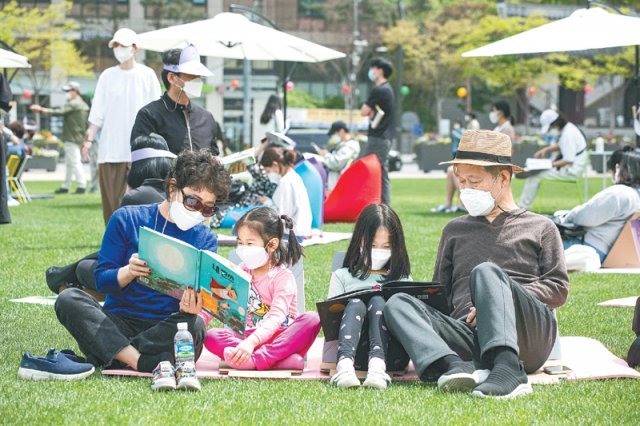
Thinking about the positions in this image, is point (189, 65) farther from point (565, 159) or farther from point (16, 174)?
point (16, 174)

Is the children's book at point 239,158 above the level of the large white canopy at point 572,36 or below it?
below

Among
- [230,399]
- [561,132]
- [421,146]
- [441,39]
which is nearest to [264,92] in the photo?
[441,39]

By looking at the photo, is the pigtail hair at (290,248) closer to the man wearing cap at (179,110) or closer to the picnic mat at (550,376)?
the picnic mat at (550,376)

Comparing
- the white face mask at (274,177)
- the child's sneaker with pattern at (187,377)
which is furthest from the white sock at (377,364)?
the white face mask at (274,177)

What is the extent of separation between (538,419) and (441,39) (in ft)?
166

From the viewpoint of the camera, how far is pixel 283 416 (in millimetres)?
4473

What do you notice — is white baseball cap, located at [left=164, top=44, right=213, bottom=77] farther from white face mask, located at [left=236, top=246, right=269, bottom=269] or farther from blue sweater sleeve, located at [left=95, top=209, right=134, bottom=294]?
blue sweater sleeve, located at [left=95, top=209, right=134, bottom=294]

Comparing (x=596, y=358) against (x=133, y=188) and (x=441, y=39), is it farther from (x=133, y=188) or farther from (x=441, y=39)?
(x=441, y=39)

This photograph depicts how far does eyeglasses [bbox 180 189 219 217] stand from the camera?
16.8ft

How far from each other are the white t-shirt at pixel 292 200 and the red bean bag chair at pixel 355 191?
98.2 inches

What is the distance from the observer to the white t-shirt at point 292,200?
11.4 meters

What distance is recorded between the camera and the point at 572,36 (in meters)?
11.4

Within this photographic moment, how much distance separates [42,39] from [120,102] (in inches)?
1513

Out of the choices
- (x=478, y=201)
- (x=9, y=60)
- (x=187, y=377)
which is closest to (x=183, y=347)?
(x=187, y=377)
